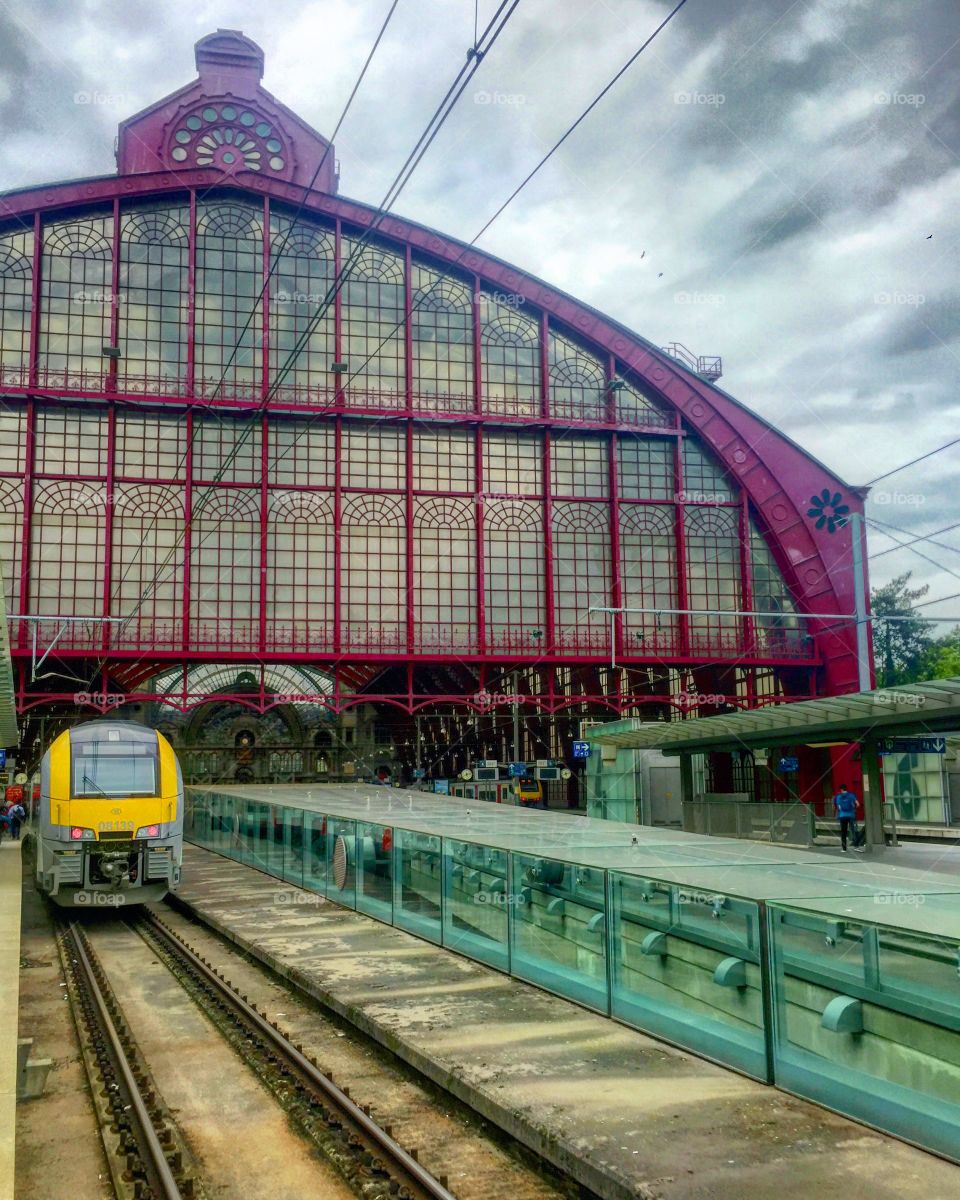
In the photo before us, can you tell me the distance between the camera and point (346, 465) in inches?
1699

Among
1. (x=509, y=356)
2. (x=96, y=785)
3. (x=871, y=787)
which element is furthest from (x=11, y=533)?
(x=871, y=787)

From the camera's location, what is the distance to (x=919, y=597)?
89.2 metres

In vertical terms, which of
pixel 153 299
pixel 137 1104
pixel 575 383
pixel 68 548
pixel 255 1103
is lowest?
pixel 255 1103

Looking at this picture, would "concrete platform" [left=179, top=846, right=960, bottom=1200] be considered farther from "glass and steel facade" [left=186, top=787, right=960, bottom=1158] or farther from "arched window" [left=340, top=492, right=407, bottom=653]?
"arched window" [left=340, top=492, right=407, bottom=653]

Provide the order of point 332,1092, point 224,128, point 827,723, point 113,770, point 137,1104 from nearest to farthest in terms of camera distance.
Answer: point 137,1104 → point 332,1092 → point 113,770 → point 827,723 → point 224,128

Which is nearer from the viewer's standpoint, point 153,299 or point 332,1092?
point 332,1092

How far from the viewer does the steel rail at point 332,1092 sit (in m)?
7.25

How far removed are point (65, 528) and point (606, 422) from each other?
21.2 m

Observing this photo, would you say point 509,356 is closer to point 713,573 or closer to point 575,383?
point 575,383

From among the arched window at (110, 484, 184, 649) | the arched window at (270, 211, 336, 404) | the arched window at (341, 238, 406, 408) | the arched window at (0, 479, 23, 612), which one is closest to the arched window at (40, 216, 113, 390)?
the arched window at (0, 479, 23, 612)

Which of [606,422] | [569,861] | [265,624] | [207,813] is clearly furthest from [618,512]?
[569,861]

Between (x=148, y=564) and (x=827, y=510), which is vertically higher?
(x=827, y=510)

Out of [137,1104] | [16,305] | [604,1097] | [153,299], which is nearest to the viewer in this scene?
[604,1097]

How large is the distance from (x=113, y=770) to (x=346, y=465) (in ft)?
83.1
